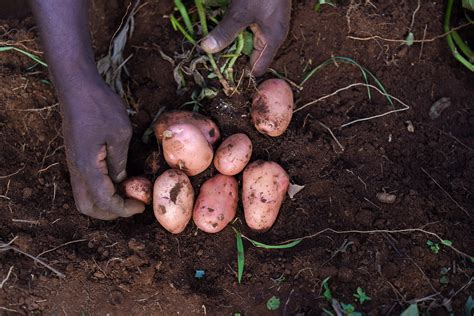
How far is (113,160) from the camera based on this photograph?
174cm

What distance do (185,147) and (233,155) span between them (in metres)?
0.16

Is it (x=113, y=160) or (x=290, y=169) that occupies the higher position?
(x=113, y=160)

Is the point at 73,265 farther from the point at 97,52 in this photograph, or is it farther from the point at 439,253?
the point at 439,253

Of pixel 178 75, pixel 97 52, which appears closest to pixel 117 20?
pixel 97 52

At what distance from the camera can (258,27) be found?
199cm

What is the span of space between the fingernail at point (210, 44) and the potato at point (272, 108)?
208 millimetres

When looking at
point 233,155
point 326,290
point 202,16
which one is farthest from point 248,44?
point 326,290

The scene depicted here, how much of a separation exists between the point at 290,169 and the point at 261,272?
36cm

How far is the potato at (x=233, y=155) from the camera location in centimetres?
189

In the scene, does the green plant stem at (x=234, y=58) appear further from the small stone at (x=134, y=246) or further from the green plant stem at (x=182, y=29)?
the small stone at (x=134, y=246)

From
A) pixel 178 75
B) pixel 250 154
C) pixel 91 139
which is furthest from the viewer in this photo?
pixel 178 75

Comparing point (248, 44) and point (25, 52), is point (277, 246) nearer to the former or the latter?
point (248, 44)

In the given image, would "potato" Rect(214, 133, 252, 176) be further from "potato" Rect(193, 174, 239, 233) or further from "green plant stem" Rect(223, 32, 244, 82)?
"green plant stem" Rect(223, 32, 244, 82)

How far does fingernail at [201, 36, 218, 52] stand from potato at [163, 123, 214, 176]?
0.86 ft
